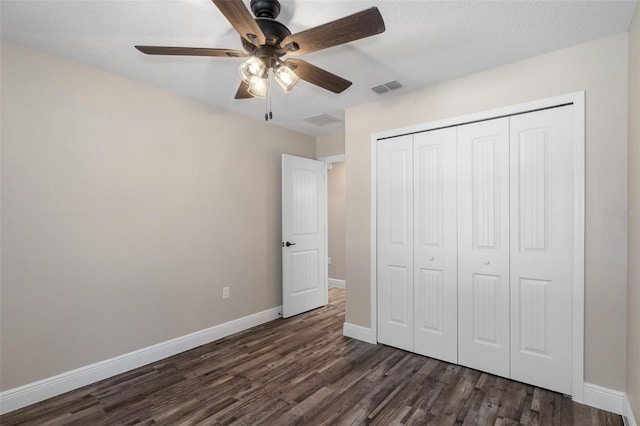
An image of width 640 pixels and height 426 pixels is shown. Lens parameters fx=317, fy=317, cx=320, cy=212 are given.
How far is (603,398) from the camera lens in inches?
83.8

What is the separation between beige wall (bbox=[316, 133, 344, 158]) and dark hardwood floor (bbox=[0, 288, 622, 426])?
2684mm

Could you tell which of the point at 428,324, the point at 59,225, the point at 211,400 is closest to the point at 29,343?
the point at 59,225

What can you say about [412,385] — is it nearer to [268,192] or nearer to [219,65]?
[268,192]

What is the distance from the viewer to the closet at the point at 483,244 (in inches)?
91.9

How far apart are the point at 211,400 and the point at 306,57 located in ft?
8.69

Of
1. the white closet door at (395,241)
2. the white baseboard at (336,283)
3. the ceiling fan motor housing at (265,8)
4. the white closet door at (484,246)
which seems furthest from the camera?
the white baseboard at (336,283)

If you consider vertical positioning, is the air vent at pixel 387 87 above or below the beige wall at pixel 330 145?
above

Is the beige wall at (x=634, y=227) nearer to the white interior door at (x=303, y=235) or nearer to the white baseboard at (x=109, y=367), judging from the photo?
the white interior door at (x=303, y=235)

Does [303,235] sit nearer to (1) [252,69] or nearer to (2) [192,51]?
(1) [252,69]

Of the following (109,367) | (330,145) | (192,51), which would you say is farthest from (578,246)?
(109,367)

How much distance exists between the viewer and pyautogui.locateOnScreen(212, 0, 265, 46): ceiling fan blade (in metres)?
1.32

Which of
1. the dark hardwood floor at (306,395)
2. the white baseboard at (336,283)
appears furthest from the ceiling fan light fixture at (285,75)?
the white baseboard at (336,283)

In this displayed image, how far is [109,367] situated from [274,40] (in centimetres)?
284

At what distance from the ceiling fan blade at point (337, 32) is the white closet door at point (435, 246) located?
1.64 metres
